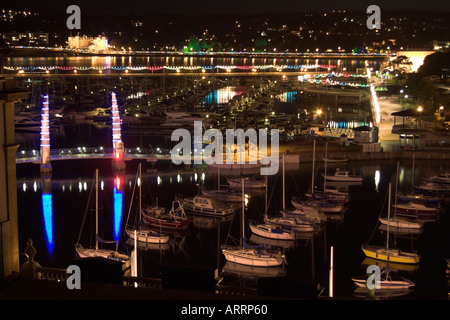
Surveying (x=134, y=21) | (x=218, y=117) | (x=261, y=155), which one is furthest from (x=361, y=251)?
(x=134, y=21)

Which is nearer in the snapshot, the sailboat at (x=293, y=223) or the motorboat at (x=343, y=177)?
the sailboat at (x=293, y=223)

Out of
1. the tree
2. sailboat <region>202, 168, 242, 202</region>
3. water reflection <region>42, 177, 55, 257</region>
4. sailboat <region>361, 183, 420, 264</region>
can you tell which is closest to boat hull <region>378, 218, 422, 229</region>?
sailboat <region>361, 183, 420, 264</region>

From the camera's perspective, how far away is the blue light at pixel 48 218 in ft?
54.1

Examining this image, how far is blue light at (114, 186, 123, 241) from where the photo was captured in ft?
56.5

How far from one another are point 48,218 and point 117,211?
172cm

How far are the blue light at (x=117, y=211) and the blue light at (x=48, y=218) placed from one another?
1433mm

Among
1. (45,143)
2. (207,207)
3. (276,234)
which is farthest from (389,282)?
(45,143)

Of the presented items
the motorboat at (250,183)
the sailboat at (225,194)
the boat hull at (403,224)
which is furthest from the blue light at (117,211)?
the boat hull at (403,224)

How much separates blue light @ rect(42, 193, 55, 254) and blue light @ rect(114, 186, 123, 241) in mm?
1433

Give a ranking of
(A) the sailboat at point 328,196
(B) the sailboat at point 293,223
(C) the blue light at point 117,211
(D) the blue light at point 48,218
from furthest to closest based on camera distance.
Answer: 1. (A) the sailboat at point 328,196
2. (C) the blue light at point 117,211
3. (B) the sailboat at point 293,223
4. (D) the blue light at point 48,218

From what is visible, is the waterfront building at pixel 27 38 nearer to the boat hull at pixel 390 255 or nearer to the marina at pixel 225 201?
the marina at pixel 225 201

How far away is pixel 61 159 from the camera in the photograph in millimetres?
25234

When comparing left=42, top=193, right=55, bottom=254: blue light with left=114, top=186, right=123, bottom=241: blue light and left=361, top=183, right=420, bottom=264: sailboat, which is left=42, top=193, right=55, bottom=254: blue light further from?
left=361, top=183, right=420, bottom=264: sailboat

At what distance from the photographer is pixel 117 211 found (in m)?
19.3
